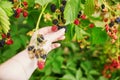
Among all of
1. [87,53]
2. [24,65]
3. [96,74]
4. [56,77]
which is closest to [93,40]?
[24,65]

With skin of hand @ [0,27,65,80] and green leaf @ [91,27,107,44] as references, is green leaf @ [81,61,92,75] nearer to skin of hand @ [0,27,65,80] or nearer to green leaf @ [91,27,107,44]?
green leaf @ [91,27,107,44]

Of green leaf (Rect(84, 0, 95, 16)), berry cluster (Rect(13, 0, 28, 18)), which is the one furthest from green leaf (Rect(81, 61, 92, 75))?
green leaf (Rect(84, 0, 95, 16))

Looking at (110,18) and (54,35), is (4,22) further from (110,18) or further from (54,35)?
(110,18)

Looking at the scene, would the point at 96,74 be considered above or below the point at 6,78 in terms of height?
below

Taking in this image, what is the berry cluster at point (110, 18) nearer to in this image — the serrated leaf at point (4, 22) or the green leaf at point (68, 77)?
the serrated leaf at point (4, 22)

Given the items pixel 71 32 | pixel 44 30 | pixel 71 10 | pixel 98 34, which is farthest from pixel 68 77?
pixel 71 10

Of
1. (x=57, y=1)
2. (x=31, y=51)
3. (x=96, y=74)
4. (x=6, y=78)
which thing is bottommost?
(x=96, y=74)

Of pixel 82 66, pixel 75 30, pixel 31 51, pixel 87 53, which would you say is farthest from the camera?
pixel 87 53

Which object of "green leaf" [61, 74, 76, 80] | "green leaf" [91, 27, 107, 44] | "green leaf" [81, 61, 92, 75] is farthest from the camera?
"green leaf" [81, 61, 92, 75]

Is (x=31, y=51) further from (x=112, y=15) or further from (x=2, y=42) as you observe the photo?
(x=112, y=15)
